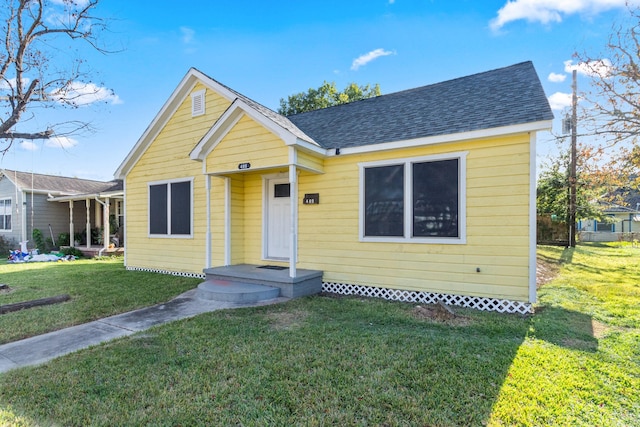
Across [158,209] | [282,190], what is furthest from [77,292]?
[282,190]

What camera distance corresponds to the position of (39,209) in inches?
663

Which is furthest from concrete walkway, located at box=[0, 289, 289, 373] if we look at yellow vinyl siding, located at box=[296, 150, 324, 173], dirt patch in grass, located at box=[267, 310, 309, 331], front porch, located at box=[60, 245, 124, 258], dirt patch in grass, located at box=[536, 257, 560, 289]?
front porch, located at box=[60, 245, 124, 258]

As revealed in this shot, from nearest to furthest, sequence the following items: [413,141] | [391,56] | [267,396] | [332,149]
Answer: [267,396]
[413,141]
[332,149]
[391,56]

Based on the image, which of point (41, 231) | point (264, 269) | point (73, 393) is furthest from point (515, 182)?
point (41, 231)

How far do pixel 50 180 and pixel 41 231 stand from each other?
3.72 metres

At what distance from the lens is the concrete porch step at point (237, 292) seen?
6047 millimetres

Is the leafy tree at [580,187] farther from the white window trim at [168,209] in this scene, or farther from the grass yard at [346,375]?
the white window trim at [168,209]

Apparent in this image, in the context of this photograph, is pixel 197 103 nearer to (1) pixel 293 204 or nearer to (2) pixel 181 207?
(2) pixel 181 207

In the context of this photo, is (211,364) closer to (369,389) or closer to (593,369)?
(369,389)

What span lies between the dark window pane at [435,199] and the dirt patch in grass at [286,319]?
2709 mm

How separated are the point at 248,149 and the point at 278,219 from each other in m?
2.10

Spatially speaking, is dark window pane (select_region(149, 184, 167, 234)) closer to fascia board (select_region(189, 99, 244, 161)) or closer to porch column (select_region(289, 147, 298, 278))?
fascia board (select_region(189, 99, 244, 161))

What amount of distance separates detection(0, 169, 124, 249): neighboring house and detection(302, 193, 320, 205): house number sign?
12884mm

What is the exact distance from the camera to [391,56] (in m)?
14.1
